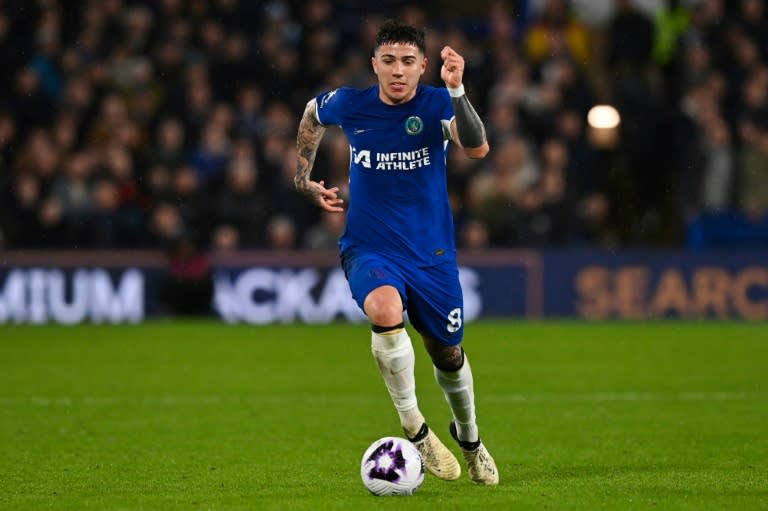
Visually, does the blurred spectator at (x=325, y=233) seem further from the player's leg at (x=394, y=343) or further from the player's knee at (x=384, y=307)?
the player's knee at (x=384, y=307)

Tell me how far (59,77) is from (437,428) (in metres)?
12.5

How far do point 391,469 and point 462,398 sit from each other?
77 cm

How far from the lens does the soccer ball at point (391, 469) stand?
715 centimetres

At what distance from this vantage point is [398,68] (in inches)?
297

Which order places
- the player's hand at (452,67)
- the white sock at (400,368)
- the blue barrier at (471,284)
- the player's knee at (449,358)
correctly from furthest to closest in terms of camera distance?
the blue barrier at (471,284), the player's knee at (449,358), the white sock at (400,368), the player's hand at (452,67)

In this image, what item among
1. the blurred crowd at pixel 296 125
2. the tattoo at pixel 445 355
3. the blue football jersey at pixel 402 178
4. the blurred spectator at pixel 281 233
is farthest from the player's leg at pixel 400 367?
the blurred spectator at pixel 281 233

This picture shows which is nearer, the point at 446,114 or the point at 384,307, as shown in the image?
the point at 384,307

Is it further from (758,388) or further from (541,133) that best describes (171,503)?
(541,133)

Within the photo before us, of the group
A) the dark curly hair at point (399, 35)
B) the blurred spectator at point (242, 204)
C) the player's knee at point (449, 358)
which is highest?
the dark curly hair at point (399, 35)

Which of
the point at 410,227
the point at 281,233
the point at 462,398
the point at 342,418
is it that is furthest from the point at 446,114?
the point at 281,233

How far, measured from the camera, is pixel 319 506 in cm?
679

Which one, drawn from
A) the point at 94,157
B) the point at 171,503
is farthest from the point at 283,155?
the point at 171,503

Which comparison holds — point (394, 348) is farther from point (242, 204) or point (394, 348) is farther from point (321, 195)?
point (242, 204)

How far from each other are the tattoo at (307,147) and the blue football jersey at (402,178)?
17.8 inches
